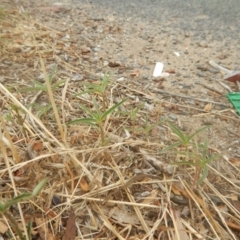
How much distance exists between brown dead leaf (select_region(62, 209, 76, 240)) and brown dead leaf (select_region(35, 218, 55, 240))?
0.03 metres

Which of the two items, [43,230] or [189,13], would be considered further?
[189,13]

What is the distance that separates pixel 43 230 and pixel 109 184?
189mm

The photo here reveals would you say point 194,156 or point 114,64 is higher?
point 194,156

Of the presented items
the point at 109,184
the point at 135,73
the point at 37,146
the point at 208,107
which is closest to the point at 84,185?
the point at 109,184

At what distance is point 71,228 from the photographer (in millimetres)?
812

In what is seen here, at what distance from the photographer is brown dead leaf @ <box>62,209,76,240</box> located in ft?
2.62

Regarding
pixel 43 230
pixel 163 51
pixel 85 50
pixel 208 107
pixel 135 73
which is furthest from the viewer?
pixel 163 51

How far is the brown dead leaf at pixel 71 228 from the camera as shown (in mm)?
798

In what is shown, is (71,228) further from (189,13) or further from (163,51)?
(189,13)

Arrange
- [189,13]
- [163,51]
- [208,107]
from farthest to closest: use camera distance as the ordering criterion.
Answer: [189,13]
[163,51]
[208,107]

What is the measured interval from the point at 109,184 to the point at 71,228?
15 centimetres

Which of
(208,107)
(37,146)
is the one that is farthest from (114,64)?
(37,146)

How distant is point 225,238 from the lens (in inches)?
33.1

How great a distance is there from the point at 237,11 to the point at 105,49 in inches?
40.8
